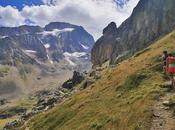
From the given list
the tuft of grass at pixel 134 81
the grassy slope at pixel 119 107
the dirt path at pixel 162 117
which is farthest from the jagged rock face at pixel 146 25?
the dirt path at pixel 162 117

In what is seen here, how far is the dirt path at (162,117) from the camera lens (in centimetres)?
3388

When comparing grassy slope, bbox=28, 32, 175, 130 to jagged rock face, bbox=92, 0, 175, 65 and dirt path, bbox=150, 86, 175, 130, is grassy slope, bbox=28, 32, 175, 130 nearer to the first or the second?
dirt path, bbox=150, 86, 175, 130

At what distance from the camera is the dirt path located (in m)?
33.9

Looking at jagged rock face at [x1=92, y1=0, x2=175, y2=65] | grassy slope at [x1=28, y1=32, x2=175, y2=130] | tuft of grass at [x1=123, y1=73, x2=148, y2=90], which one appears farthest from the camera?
jagged rock face at [x1=92, y1=0, x2=175, y2=65]

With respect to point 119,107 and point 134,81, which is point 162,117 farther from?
point 134,81

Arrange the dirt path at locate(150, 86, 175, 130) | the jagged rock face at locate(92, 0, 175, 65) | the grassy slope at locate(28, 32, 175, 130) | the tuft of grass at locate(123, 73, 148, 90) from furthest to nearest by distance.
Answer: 1. the jagged rock face at locate(92, 0, 175, 65)
2. the tuft of grass at locate(123, 73, 148, 90)
3. the grassy slope at locate(28, 32, 175, 130)
4. the dirt path at locate(150, 86, 175, 130)

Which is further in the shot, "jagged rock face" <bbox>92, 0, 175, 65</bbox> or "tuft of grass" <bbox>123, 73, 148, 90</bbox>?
"jagged rock face" <bbox>92, 0, 175, 65</bbox>

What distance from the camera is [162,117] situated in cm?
3550

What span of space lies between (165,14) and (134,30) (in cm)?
2983

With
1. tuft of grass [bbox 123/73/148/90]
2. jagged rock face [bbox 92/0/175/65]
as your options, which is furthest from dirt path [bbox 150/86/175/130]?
jagged rock face [bbox 92/0/175/65]

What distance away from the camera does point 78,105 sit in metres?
56.3

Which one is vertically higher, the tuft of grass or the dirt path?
the tuft of grass

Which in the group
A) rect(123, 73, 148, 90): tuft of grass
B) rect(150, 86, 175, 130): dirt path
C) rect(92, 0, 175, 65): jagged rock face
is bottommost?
rect(150, 86, 175, 130): dirt path

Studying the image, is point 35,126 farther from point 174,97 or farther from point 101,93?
point 174,97
